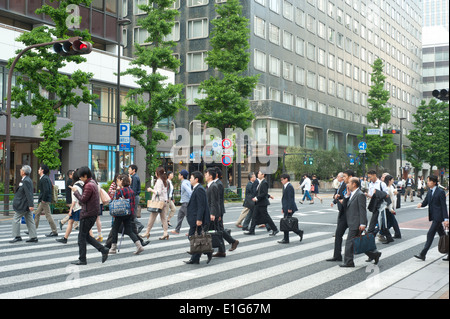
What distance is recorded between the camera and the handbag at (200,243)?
27.3 ft

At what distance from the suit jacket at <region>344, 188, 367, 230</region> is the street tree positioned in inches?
904

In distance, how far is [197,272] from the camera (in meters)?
7.93

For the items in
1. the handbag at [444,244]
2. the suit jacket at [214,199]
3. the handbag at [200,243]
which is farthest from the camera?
the suit jacket at [214,199]

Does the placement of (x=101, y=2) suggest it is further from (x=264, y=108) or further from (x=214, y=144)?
(x=264, y=108)

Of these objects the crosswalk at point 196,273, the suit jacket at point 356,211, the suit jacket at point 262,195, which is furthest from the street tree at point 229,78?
the suit jacket at point 356,211

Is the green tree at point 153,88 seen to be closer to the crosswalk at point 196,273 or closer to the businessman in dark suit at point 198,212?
the crosswalk at point 196,273

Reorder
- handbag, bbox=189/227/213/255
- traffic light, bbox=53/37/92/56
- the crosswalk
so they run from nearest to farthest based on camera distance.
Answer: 1. the crosswalk
2. handbag, bbox=189/227/213/255
3. traffic light, bbox=53/37/92/56

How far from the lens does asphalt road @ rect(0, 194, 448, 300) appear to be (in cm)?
651

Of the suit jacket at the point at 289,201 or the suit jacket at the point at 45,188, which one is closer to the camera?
the suit jacket at the point at 289,201

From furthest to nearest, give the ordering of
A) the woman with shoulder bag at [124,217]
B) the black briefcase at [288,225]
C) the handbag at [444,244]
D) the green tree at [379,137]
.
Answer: the green tree at [379,137] < the black briefcase at [288,225] < the woman with shoulder bag at [124,217] < the handbag at [444,244]

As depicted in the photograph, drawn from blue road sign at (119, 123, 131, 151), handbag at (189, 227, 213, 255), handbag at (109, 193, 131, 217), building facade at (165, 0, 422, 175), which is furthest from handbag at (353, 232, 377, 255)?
building facade at (165, 0, 422, 175)

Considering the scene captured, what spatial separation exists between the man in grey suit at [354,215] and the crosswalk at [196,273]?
26 cm

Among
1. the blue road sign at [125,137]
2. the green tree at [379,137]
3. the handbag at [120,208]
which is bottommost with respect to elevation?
the handbag at [120,208]

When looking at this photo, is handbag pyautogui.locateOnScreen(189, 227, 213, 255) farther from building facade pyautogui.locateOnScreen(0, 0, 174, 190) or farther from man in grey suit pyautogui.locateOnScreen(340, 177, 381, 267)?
building facade pyautogui.locateOnScreen(0, 0, 174, 190)
